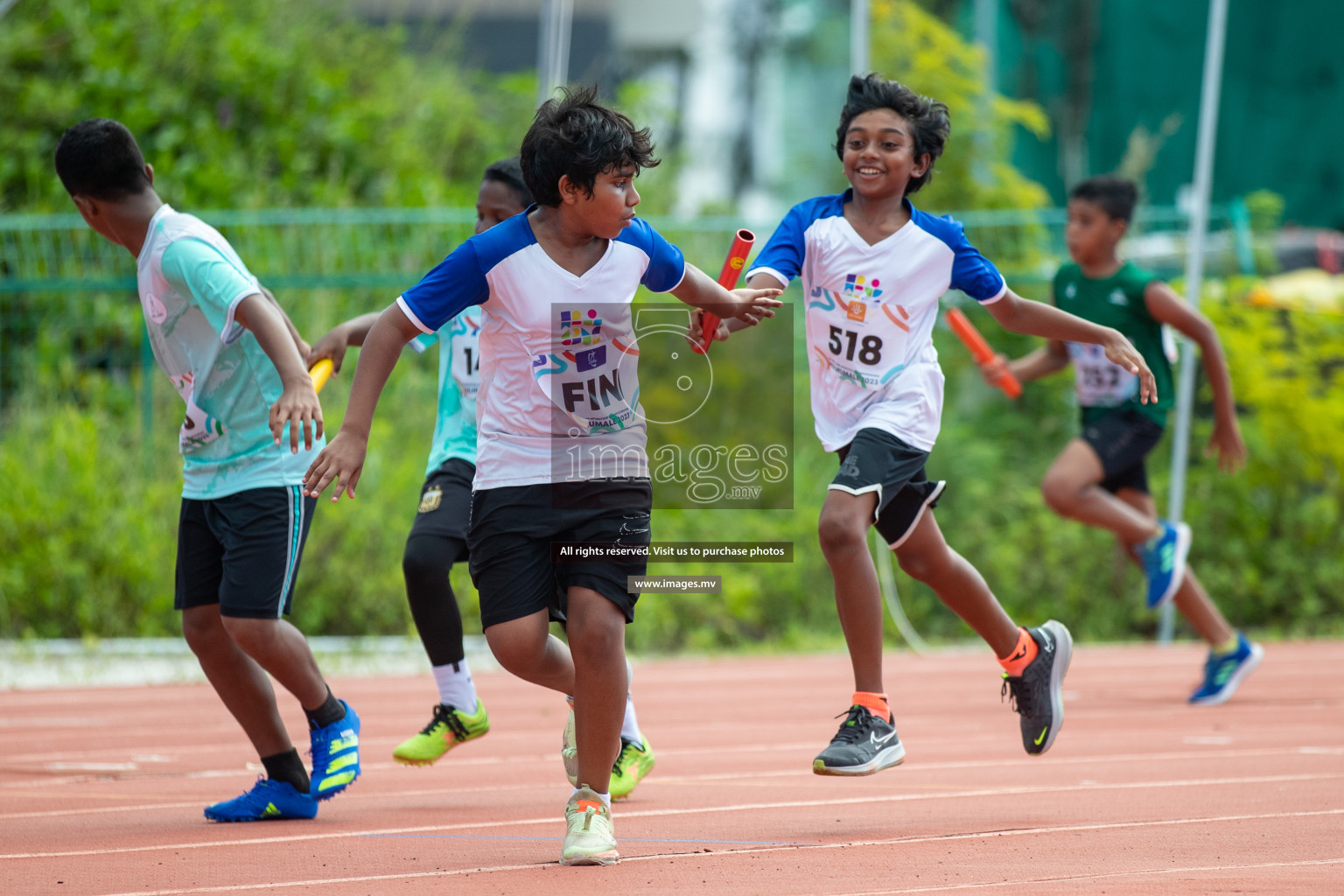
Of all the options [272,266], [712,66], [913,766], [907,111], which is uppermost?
[712,66]

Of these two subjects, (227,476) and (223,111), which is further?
(223,111)

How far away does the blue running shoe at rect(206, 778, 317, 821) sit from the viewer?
4.39 m

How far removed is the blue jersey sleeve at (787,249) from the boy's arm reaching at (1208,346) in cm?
299

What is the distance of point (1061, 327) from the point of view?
14.6 ft

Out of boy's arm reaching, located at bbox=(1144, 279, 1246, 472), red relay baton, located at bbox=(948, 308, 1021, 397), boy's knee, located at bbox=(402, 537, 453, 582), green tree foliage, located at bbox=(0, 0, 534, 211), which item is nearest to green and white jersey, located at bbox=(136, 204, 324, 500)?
boy's knee, located at bbox=(402, 537, 453, 582)

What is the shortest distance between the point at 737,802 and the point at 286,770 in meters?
1.36

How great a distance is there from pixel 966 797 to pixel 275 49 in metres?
12.0

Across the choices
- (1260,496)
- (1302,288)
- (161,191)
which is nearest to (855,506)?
(1260,496)

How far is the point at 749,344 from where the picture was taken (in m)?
11.2

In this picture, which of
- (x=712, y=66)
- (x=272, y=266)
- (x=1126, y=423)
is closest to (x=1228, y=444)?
(x=1126, y=423)

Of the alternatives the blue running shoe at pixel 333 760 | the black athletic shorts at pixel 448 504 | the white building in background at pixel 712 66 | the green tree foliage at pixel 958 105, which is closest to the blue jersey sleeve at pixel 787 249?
the black athletic shorts at pixel 448 504

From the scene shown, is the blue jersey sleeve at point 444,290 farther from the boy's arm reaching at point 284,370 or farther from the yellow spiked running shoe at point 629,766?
the yellow spiked running shoe at point 629,766

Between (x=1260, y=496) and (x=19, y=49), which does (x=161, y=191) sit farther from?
(x=1260, y=496)

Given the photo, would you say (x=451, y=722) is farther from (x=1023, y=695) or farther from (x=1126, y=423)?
(x=1126, y=423)
